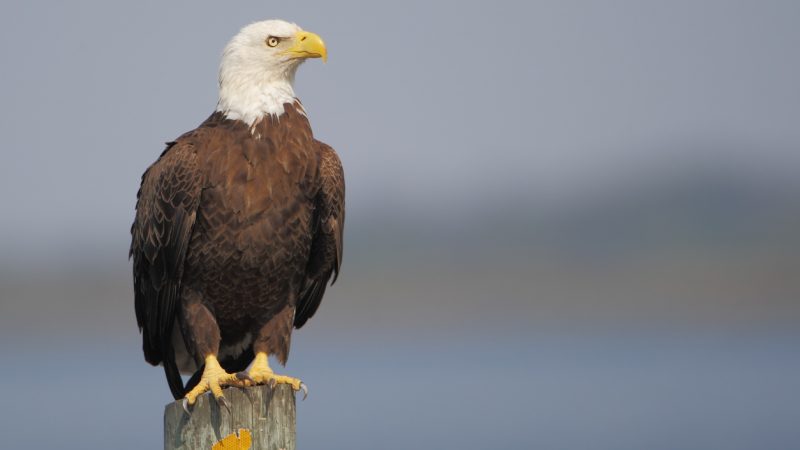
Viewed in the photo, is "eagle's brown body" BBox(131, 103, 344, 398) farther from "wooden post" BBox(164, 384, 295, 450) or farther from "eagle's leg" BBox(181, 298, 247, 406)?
"wooden post" BBox(164, 384, 295, 450)

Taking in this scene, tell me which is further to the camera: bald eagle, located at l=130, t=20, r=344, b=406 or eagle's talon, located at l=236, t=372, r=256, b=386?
bald eagle, located at l=130, t=20, r=344, b=406

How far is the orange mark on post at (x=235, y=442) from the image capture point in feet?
20.1

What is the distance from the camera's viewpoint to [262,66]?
7441 mm

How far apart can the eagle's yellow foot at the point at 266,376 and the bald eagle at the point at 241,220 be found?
0.01 m

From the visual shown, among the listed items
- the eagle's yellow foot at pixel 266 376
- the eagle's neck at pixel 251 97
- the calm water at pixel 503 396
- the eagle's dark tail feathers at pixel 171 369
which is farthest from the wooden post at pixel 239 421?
the calm water at pixel 503 396

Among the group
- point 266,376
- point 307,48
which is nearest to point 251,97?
point 307,48

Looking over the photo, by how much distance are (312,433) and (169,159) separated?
37.6 meters

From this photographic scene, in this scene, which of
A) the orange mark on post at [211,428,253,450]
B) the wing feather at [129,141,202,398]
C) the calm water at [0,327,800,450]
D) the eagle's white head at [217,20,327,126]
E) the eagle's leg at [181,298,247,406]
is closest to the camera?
the orange mark on post at [211,428,253,450]

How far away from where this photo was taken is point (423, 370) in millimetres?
81188

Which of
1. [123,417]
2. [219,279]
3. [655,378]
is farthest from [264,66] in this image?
[655,378]

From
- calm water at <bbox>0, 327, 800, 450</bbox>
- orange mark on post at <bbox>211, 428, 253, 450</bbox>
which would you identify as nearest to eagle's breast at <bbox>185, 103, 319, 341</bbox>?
orange mark on post at <bbox>211, 428, 253, 450</bbox>

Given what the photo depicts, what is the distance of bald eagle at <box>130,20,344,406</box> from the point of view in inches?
282

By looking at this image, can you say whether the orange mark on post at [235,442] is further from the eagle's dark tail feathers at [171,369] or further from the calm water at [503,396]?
the calm water at [503,396]

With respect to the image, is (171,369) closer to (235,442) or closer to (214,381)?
(214,381)
